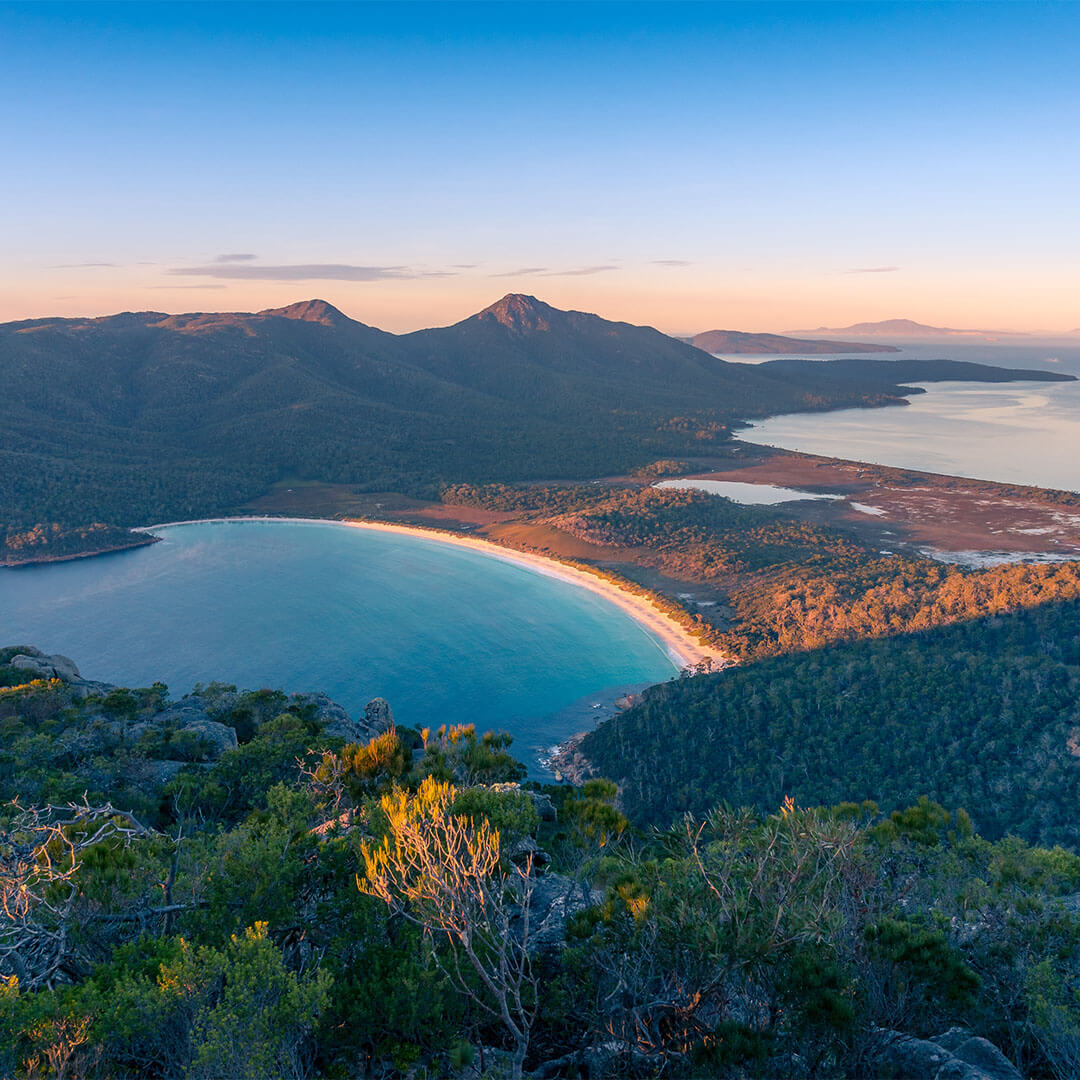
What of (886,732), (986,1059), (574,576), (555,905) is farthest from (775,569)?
(986,1059)

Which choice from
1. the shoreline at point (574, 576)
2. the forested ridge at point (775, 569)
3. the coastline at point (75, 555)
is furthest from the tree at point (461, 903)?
the coastline at point (75, 555)

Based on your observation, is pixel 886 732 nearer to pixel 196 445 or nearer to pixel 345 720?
pixel 345 720

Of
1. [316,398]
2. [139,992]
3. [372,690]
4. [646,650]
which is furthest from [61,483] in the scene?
[139,992]

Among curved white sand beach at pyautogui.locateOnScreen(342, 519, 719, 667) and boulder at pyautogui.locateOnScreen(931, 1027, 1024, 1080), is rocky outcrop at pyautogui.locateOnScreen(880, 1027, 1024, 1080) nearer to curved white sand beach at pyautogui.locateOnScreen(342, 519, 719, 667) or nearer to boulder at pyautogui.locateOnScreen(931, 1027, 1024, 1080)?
boulder at pyautogui.locateOnScreen(931, 1027, 1024, 1080)

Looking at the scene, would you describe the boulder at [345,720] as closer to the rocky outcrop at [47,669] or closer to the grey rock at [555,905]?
the rocky outcrop at [47,669]

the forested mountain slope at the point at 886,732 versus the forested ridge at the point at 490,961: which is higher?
the forested ridge at the point at 490,961

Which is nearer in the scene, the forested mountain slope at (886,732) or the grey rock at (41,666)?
the forested mountain slope at (886,732)
